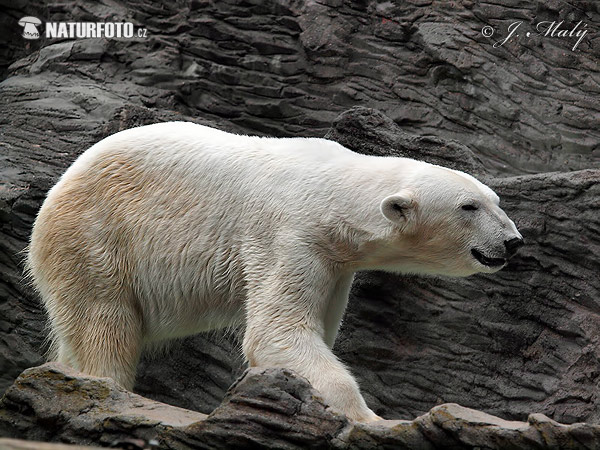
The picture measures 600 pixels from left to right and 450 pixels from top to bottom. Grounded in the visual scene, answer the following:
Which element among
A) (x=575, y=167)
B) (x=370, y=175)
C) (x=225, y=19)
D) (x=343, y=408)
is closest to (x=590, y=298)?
(x=370, y=175)

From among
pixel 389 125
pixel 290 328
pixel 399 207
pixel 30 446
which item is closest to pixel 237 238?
pixel 290 328

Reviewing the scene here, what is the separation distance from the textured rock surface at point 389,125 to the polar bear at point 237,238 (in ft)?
3.80

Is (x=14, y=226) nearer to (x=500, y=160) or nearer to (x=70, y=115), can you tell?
(x=70, y=115)

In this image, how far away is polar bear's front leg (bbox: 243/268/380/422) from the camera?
5.50m

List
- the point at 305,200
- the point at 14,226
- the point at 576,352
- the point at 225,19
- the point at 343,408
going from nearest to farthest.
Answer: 1. the point at 343,408
2. the point at 305,200
3. the point at 576,352
4. the point at 14,226
5. the point at 225,19

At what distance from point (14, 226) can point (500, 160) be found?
5.21 meters

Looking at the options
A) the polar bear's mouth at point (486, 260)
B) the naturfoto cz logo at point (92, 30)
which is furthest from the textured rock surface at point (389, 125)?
the polar bear's mouth at point (486, 260)

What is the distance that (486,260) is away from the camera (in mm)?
5777

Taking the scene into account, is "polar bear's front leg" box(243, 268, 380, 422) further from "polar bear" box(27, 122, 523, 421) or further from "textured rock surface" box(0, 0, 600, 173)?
"textured rock surface" box(0, 0, 600, 173)

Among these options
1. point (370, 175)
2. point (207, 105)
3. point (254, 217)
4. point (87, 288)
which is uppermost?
point (370, 175)

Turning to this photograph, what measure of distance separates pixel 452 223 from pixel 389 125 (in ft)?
6.94

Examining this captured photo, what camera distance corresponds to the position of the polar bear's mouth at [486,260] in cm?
575

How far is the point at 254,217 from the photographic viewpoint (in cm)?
598

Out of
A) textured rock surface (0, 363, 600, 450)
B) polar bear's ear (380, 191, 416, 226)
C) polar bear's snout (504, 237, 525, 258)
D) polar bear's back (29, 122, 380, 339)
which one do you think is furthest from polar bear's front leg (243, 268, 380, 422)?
polar bear's snout (504, 237, 525, 258)
